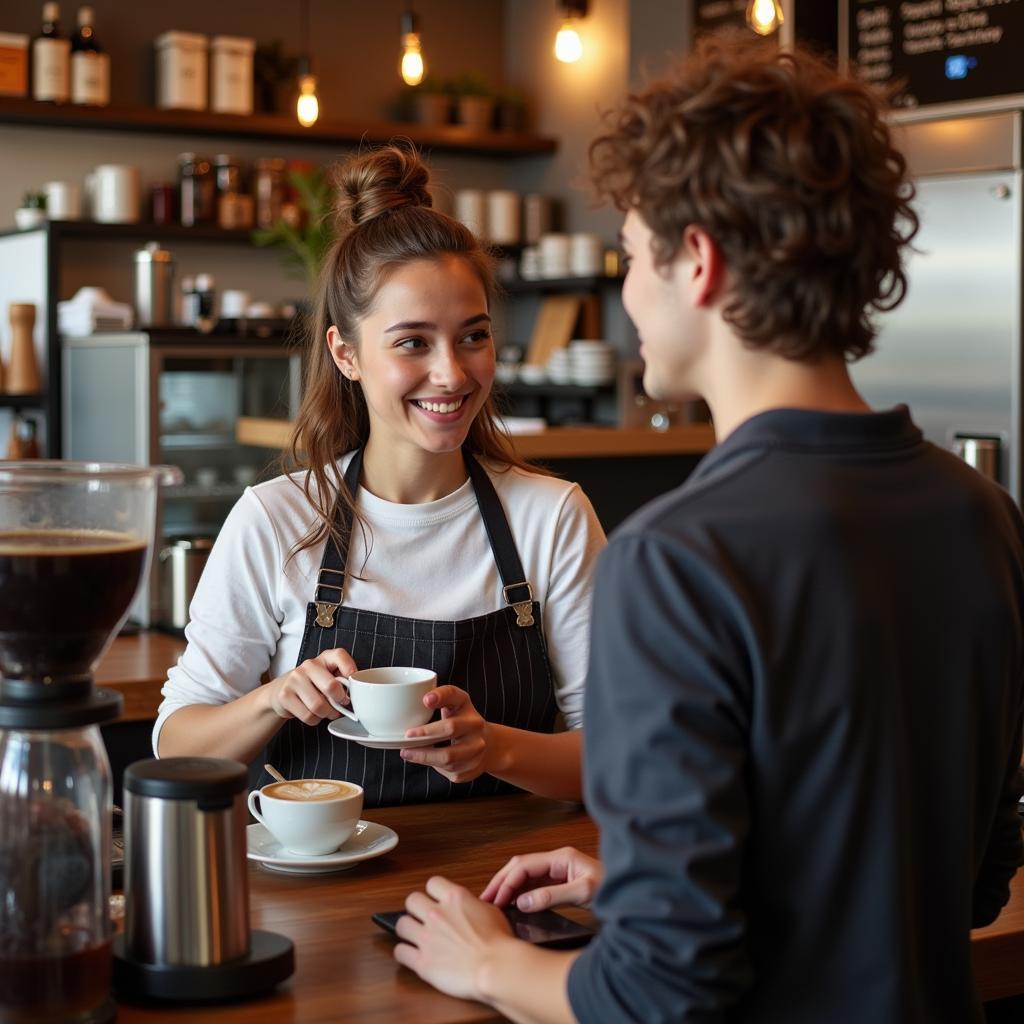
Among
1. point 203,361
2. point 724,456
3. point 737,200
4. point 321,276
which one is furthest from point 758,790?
point 203,361

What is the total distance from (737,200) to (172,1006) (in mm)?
785

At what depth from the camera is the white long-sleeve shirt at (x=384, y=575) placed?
6.49 feet

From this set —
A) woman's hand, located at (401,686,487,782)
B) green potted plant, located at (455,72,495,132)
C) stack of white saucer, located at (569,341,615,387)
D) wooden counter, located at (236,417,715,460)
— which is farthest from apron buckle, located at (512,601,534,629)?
green potted plant, located at (455,72,495,132)

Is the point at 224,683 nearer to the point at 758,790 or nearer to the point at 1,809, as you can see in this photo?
the point at 1,809

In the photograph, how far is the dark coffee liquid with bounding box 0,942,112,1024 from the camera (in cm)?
114

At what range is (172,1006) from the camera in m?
1.22

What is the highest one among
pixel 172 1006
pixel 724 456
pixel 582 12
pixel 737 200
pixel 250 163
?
pixel 582 12

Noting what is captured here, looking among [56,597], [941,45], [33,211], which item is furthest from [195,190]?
[56,597]

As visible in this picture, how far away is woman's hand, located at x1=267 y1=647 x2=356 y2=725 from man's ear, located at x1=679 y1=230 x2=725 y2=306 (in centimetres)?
74

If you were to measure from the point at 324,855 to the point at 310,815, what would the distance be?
2.4 inches

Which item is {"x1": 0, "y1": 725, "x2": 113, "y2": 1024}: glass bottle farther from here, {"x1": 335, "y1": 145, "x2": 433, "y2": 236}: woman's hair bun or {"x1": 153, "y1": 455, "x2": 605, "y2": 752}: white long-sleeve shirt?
{"x1": 335, "y1": 145, "x2": 433, "y2": 236}: woman's hair bun

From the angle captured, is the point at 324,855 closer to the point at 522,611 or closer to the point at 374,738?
the point at 374,738

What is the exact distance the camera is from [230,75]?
19.6 feet

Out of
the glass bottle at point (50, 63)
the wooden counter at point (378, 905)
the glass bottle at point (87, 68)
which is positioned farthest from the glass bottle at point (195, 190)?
the wooden counter at point (378, 905)
